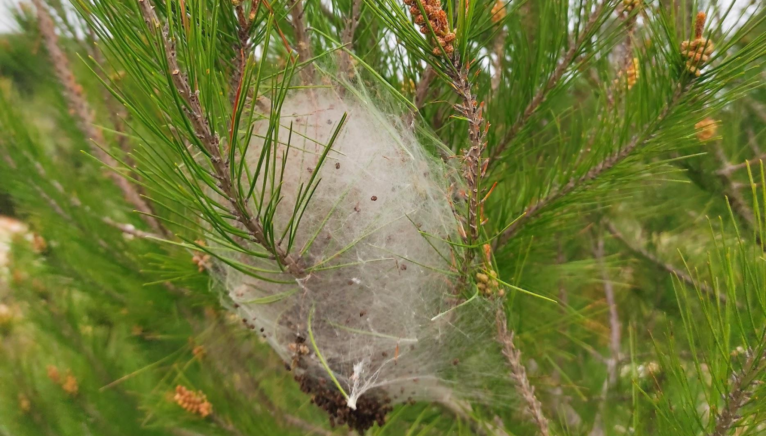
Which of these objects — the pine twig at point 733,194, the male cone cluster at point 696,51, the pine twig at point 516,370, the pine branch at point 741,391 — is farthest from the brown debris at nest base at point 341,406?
the pine twig at point 733,194

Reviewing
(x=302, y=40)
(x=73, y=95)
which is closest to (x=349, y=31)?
(x=302, y=40)

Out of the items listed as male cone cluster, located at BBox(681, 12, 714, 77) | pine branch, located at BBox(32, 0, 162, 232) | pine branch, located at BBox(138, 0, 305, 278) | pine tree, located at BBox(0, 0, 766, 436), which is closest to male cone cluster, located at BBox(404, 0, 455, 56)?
pine tree, located at BBox(0, 0, 766, 436)

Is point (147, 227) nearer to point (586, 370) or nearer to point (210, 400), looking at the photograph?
point (210, 400)

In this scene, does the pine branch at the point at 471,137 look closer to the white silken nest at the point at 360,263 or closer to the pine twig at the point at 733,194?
the white silken nest at the point at 360,263

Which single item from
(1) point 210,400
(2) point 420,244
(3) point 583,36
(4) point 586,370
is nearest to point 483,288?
(2) point 420,244

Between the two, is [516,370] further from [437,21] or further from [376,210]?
[437,21]

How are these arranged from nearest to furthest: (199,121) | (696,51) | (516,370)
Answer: (199,121)
(696,51)
(516,370)

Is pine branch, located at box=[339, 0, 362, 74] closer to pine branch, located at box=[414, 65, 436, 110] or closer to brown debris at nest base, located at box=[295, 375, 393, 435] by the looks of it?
pine branch, located at box=[414, 65, 436, 110]

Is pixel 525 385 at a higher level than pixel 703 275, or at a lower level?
higher
